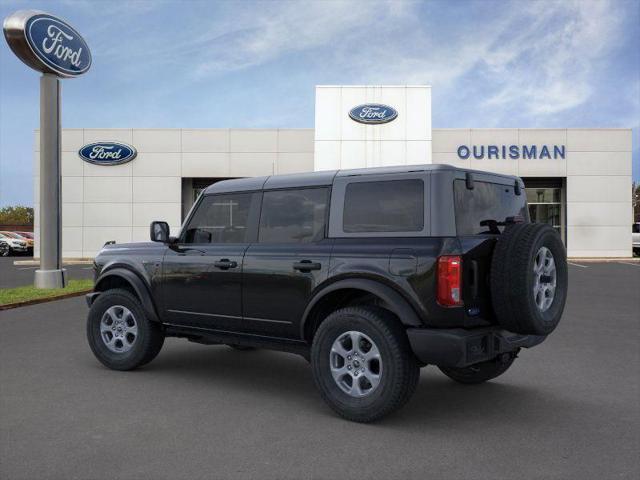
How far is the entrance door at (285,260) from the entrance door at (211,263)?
14 centimetres

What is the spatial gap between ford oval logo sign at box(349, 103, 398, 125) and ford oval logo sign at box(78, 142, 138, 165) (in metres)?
11.1

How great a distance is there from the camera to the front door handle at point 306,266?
4699mm

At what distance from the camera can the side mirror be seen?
5.68 m

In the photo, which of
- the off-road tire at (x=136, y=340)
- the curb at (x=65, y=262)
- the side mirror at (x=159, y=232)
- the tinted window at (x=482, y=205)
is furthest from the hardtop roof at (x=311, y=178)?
the curb at (x=65, y=262)

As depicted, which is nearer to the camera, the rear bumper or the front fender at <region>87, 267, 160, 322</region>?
the rear bumper

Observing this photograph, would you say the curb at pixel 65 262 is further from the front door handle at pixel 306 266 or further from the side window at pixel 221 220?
the front door handle at pixel 306 266

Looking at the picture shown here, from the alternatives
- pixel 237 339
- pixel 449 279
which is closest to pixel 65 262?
pixel 237 339

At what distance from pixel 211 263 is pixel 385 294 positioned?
1.88 m

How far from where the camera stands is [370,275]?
4.38m

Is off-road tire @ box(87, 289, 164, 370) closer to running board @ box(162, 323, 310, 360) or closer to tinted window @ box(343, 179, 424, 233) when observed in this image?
running board @ box(162, 323, 310, 360)

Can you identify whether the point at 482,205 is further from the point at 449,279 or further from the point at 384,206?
the point at 449,279

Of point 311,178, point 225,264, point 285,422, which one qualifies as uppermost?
point 311,178

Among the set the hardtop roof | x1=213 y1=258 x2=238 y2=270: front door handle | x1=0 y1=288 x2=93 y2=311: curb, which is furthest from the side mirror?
x1=0 y1=288 x2=93 y2=311: curb

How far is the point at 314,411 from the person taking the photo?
4.74 metres
